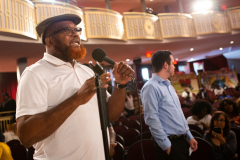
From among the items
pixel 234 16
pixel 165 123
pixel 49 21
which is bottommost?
pixel 165 123

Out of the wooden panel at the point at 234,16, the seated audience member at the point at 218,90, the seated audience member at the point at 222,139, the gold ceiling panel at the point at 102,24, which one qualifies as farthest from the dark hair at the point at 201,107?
the seated audience member at the point at 218,90

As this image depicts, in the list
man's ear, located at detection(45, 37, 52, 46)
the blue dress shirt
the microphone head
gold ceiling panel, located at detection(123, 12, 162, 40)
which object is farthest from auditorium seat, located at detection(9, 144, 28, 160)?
gold ceiling panel, located at detection(123, 12, 162, 40)

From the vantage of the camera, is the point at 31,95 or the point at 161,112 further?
the point at 161,112

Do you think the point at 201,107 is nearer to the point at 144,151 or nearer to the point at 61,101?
the point at 144,151

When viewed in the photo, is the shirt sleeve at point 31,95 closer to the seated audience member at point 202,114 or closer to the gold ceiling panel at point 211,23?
the seated audience member at point 202,114

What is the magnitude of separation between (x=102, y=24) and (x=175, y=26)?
3733 mm

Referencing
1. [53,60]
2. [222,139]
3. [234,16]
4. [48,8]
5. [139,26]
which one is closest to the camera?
[53,60]

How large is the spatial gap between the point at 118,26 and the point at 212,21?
5148mm

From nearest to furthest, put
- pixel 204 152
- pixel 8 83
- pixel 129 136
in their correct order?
pixel 204 152 → pixel 129 136 → pixel 8 83

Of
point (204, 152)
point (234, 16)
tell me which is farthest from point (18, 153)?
point (234, 16)

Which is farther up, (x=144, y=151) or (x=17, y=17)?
(x=17, y=17)

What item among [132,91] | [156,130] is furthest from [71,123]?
[132,91]

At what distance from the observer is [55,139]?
1104 millimetres

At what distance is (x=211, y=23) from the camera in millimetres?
10172
